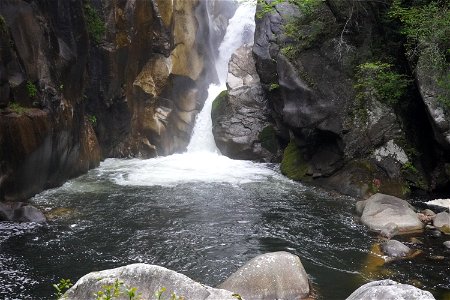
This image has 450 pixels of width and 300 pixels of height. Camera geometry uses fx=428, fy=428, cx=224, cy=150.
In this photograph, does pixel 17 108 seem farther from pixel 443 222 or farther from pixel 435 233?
pixel 443 222

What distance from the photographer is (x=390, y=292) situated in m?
5.75

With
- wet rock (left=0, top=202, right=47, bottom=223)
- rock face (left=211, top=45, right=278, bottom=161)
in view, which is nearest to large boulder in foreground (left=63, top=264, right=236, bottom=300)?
wet rock (left=0, top=202, right=47, bottom=223)

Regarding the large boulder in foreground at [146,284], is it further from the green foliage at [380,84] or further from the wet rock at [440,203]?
the green foliage at [380,84]

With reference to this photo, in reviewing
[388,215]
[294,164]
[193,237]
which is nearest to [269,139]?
[294,164]

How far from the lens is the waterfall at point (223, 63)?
25.9 meters

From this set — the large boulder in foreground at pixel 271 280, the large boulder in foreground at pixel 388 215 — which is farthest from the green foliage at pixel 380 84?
the large boulder in foreground at pixel 271 280

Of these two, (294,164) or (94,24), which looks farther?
(94,24)

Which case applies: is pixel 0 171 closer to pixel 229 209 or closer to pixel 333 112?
pixel 229 209

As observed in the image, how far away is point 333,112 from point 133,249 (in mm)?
9981

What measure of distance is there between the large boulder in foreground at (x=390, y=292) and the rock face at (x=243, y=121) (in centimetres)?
1665

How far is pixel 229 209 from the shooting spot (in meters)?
13.3

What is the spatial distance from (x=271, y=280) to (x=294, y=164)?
11.7m

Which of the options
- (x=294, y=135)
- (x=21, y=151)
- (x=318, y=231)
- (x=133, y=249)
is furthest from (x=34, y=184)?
(x=294, y=135)

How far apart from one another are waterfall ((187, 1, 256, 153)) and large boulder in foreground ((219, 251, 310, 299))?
1738 centimetres
